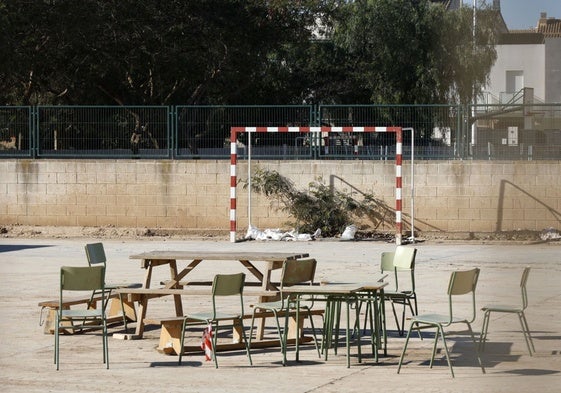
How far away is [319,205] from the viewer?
818 inches

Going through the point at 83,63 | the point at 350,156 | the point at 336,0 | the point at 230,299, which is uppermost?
the point at 336,0

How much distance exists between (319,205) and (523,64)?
1840 cm

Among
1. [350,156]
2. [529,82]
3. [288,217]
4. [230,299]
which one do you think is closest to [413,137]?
[350,156]

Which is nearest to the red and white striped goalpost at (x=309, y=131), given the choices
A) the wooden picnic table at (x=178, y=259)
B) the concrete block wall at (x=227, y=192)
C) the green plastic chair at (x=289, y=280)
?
the concrete block wall at (x=227, y=192)

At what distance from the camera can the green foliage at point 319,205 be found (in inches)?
815

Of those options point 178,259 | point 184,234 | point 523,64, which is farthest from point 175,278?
point 184,234

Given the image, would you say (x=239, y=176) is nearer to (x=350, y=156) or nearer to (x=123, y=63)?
(x=350, y=156)

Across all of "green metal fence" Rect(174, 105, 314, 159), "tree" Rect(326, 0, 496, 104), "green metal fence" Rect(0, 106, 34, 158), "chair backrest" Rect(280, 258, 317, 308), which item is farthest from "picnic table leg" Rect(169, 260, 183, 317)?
"green metal fence" Rect(0, 106, 34, 158)

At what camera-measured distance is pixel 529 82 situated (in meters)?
2.38

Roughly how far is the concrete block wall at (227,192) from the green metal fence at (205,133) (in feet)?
1.10

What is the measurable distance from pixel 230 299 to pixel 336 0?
29.3 meters

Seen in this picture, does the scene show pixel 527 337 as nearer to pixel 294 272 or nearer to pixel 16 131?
pixel 294 272

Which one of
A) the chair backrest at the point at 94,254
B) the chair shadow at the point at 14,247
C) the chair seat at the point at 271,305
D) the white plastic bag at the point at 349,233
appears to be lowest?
the chair shadow at the point at 14,247

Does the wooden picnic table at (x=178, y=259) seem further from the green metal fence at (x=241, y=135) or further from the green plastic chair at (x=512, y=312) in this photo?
the green metal fence at (x=241, y=135)
